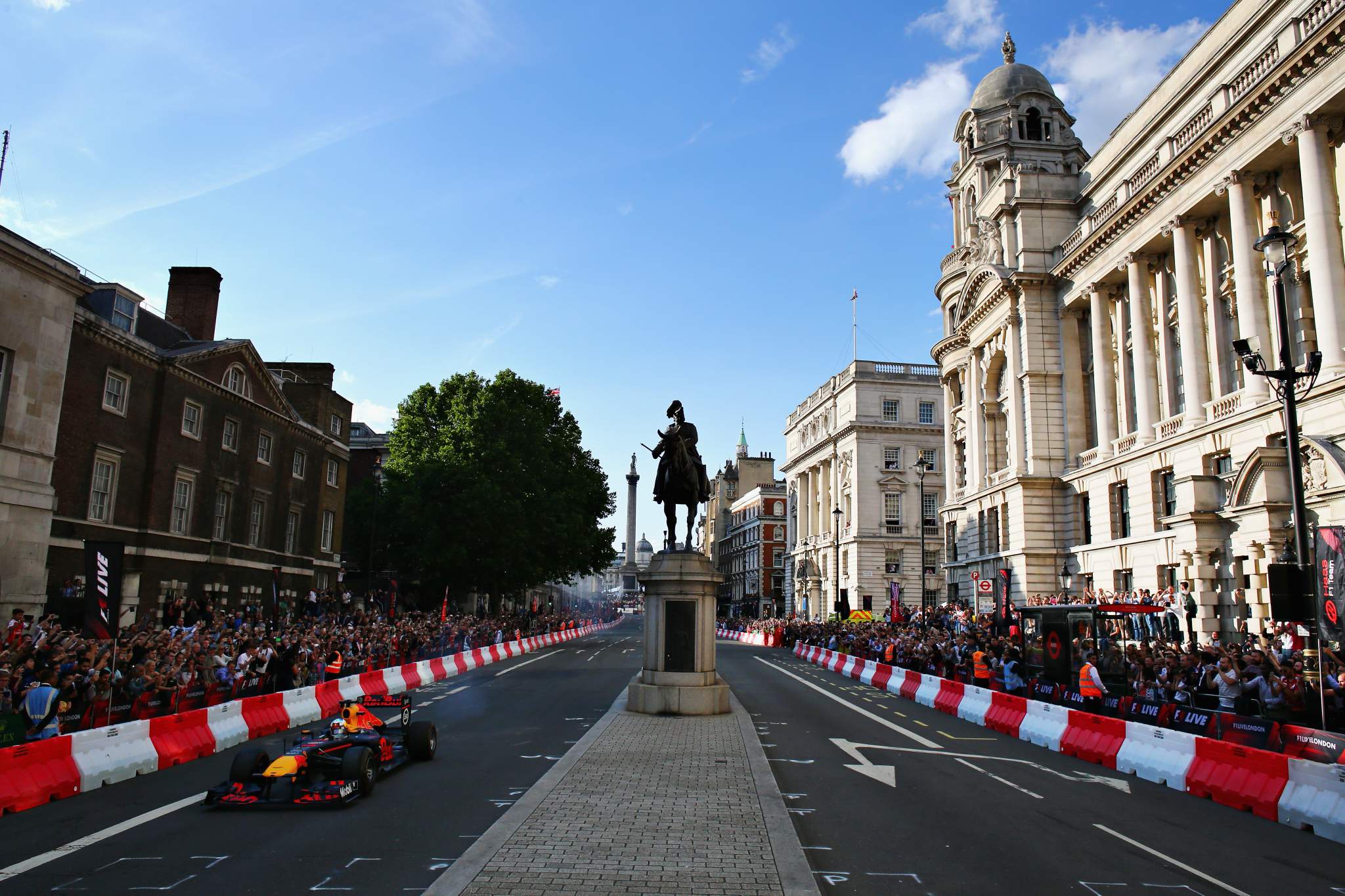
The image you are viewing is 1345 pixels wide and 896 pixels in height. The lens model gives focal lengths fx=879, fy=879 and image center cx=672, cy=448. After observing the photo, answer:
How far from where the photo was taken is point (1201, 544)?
28875 mm

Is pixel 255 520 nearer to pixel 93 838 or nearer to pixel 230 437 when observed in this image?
pixel 230 437

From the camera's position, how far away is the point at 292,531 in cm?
4022

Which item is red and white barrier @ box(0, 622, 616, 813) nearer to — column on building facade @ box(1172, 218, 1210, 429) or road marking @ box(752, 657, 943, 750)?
road marking @ box(752, 657, 943, 750)

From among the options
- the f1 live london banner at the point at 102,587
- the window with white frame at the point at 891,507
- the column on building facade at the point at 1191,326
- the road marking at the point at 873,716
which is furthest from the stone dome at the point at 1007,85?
the f1 live london banner at the point at 102,587

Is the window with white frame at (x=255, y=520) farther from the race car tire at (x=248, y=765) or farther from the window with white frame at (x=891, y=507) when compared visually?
the window with white frame at (x=891, y=507)

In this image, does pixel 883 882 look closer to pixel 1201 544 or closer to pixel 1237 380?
pixel 1201 544

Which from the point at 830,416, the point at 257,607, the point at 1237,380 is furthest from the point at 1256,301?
the point at 830,416

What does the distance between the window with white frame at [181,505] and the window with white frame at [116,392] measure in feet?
12.1

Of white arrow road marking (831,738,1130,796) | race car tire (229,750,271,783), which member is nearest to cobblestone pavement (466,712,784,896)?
white arrow road marking (831,738,1130,796)

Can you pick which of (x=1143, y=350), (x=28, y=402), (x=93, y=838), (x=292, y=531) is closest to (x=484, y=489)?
(x=292, y=531)

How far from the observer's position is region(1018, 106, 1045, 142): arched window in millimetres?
53156

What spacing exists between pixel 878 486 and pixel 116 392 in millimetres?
57060

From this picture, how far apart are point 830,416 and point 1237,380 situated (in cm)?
5169

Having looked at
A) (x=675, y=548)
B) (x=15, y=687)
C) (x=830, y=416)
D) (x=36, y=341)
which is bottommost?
(x=15, y=687)
